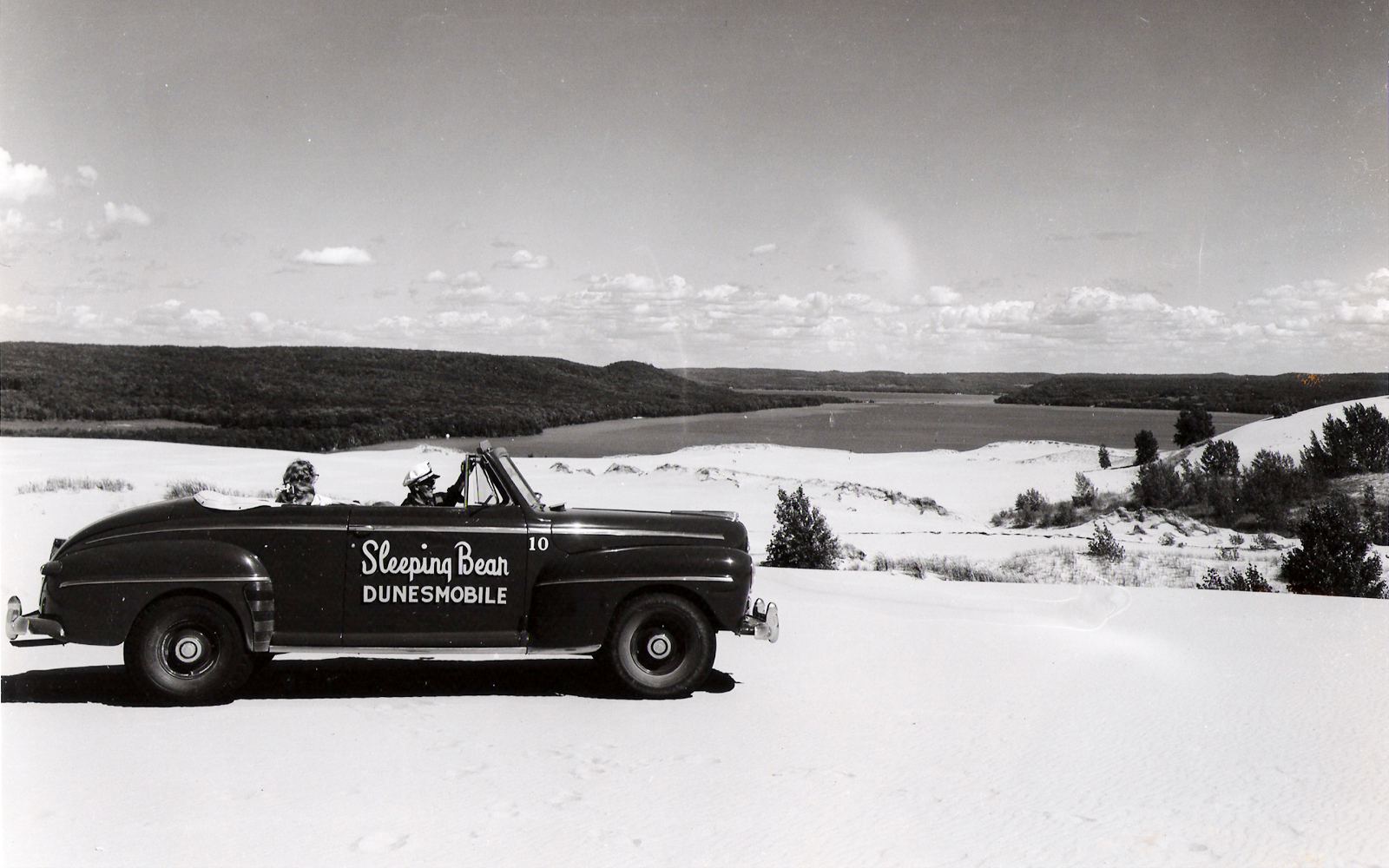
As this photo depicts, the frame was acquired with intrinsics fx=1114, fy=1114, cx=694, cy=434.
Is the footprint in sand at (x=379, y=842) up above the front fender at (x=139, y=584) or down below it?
below

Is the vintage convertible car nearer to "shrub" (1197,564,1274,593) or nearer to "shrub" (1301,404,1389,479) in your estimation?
"shrub" (1197,564,1274,593)

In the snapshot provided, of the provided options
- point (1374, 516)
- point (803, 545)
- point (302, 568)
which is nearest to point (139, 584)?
point (302, 568)

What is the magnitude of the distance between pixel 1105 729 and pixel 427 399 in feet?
105

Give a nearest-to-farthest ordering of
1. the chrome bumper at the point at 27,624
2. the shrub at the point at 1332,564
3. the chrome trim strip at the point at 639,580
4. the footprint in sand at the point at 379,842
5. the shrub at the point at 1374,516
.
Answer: the footprint in sand at the point at 379,842, the chrome bumper at the point at 27,624, the chrome trim strip at the point at 639,580, the shrub at the point at 1332,564, the shrub at the point at 1374,516

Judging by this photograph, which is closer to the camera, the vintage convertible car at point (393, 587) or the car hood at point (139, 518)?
the vintage convertible car at point (393, 587)

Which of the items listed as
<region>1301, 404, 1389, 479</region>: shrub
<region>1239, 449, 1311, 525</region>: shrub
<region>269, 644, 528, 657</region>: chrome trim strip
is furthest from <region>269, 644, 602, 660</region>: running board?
<region>1301, 404, 1389, 479</region>: shrub

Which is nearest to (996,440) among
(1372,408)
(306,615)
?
(1372,408)

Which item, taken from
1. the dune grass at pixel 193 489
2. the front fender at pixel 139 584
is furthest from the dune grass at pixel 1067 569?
the dune grass at pixel 193 489

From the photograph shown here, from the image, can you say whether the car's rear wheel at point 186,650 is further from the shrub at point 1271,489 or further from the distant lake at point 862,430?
the distant lake at point 862,430

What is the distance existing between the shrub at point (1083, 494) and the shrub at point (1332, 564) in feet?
31.1

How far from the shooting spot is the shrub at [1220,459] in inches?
1067

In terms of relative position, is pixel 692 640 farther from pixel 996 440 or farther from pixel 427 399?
pixel 996 440

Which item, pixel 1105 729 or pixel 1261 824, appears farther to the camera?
pixel 1105 729

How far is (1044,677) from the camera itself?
8328 mm
